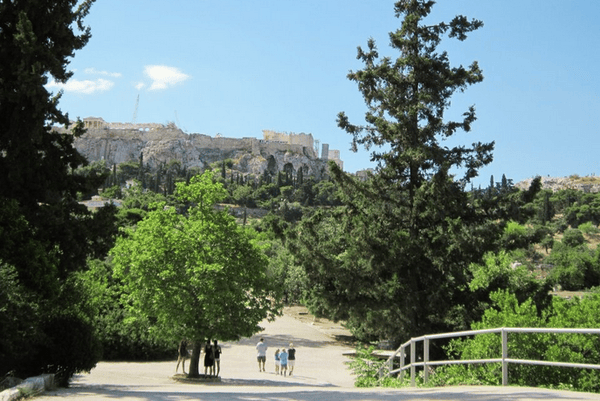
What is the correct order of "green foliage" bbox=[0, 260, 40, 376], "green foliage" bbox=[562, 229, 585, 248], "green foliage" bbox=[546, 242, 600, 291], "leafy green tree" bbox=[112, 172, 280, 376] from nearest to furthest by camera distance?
"green foliage" bbox=[0, 260, 40, 376] < "leafy green tree" bbox=[112, 172, 280, 376] < "green foliage" bbox=[546, 242, 600, 291] < "green foliage" bbox=[562, 229, 585, 248]

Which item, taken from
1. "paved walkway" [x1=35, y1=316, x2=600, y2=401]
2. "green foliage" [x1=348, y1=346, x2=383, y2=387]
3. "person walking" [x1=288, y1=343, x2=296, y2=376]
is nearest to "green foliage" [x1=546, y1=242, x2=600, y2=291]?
"paved walkway" [x1=35, y1=316, x2=600, y2=401]

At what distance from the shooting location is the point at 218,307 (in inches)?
741

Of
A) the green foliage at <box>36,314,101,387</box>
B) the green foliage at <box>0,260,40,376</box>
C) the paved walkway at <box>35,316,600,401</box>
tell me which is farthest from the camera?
the green foliage at <box>36,314,101,387</box>

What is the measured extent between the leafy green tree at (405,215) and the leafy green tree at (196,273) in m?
2.94

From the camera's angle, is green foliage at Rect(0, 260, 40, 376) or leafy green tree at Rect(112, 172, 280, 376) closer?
green foliage at Rect(0, 260, 40, 376)

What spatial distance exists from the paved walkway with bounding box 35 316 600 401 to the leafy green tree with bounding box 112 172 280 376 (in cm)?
177

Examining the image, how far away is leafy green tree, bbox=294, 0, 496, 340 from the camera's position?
16.8 metres

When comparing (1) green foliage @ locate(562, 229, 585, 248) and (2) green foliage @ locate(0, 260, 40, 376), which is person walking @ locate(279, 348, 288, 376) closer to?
(2) green foliage @ locate(0, 260, 40, 376)

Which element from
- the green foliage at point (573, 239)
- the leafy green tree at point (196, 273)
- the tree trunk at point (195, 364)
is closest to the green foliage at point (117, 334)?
the tree trunk at point (195, 364)

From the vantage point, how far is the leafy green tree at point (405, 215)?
16766 millimetres

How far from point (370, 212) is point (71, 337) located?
31.8ft

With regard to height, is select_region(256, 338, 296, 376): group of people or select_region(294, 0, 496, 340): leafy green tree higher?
select_region(294, 0, 496, 340): leafy green tree

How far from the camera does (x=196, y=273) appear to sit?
19.2 meters

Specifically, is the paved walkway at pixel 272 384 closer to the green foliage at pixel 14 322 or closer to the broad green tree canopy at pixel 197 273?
the green foliage at pixel 14 322
